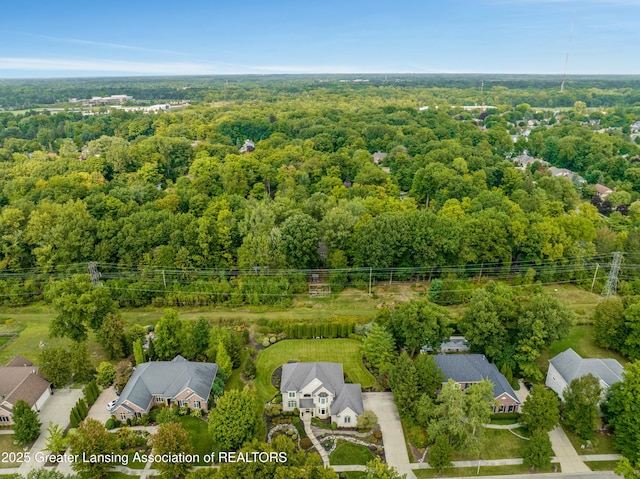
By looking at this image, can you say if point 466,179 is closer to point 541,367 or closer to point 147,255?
point 541,367

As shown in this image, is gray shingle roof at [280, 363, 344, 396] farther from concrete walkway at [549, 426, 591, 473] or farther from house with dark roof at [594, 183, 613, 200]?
house with dark roof at [594, 183, 613, 200]

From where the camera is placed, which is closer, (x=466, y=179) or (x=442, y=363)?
(x=442, y=363)

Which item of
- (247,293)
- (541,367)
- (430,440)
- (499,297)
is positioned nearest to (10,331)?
(247,293)

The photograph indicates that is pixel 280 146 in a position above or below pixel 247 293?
above

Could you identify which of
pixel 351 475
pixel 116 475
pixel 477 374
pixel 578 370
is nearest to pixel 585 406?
pixel 578 370

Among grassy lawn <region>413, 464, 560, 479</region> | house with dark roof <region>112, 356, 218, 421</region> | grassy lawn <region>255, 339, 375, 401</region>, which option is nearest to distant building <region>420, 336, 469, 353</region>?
grassy lawn <region>255, 339, 375, 401</region>

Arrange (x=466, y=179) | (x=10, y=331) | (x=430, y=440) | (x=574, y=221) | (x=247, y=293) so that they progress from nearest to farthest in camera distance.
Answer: (x=430, y=440) → (x=10, y=331) → (x=247, y=293) → (x=574, y=221) → (x=466, y=179)

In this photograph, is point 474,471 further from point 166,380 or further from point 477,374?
point 166,380
